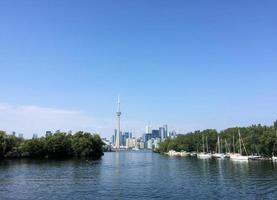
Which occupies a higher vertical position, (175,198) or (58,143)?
(58,143)

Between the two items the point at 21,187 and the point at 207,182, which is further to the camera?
the point at 207,182

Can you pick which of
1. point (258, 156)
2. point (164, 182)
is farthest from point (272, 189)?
point (258, 156)

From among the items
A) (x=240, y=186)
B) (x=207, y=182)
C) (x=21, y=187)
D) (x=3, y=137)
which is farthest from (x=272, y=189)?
(x=3, y=137)

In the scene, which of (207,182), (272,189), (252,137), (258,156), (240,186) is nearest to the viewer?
(272,189)

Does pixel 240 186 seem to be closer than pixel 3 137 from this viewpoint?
Yes

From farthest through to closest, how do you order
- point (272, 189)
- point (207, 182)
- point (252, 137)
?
point (252, 137) < point (207, 182) < point (272, 189)

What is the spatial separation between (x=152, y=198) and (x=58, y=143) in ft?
486

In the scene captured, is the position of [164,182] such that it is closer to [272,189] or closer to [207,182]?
[207,182]

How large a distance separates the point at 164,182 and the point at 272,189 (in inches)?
888

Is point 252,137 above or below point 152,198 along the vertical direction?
above

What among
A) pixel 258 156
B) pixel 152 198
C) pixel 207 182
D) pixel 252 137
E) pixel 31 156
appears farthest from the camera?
pixel 31 156

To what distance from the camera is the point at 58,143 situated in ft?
652

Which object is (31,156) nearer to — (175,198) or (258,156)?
(258,156)

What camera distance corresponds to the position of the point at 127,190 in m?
66.8
